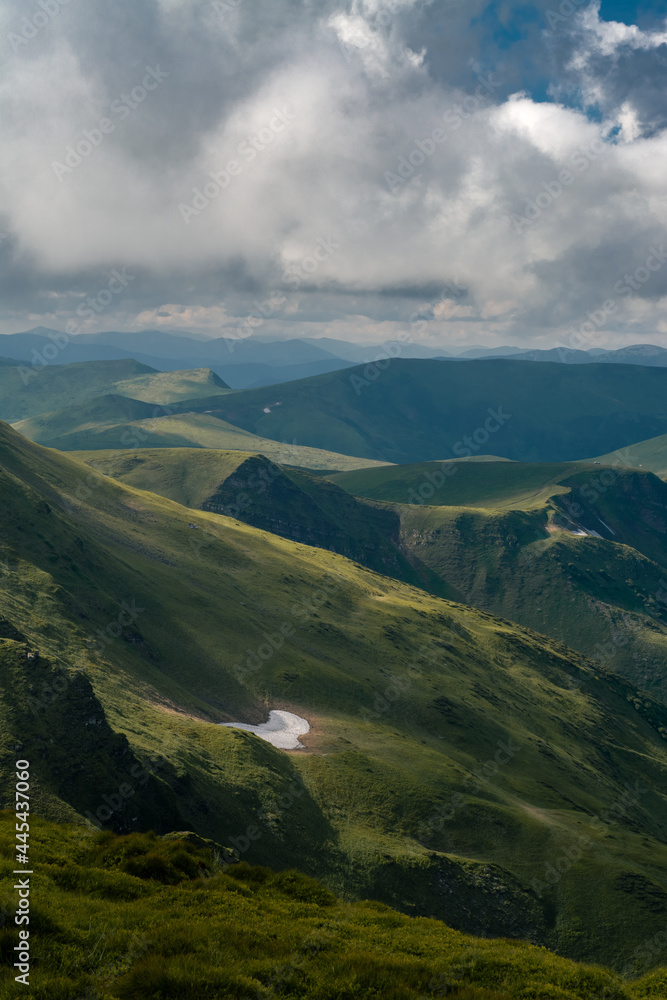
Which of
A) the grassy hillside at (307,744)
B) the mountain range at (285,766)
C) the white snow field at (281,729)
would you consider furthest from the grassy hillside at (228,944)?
the white snow field at (281,729)

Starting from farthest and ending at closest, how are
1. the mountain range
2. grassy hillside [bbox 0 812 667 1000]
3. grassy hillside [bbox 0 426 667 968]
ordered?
grassy hillside [bbox 0 426 667 968] < the mountain range < grassy hillside [bbox 0 812 667 1000]

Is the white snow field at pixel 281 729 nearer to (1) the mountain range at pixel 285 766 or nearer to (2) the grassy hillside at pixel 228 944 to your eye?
(1) the mountain range at pixel 285 766

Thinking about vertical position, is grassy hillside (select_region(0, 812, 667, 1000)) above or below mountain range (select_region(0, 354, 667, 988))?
above

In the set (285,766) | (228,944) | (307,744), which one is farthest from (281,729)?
(228,944)

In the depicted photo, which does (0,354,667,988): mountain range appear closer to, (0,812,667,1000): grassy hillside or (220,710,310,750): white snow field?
(0,812,667,1000): grassy hillside

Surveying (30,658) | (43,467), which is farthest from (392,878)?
(43,467)

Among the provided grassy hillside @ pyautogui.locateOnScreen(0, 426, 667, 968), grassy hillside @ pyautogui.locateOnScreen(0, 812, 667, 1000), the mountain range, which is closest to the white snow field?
grassy hillside @ pyautogui.locateOnScreen(0, 426, 667, 968)
